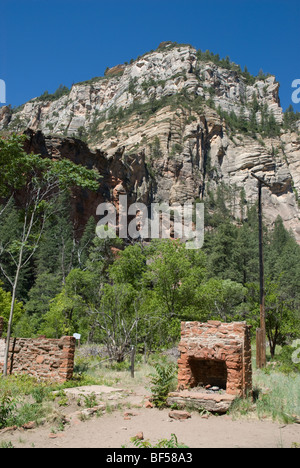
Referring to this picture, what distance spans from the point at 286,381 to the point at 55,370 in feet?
26.3

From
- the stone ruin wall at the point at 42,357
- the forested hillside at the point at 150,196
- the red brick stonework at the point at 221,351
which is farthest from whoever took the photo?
the forested hillside at the point at 150,196

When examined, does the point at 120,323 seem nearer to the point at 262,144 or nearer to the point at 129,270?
the point at 129,270

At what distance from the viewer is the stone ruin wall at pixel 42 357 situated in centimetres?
1245

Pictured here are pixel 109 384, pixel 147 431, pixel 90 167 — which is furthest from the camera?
pixel 90 167

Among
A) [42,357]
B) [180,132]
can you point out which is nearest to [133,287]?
[42,357]

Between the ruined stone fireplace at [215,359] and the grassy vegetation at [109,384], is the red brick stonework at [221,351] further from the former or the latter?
the grassy vegetation at [109,384]

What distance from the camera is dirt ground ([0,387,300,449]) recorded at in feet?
22.1

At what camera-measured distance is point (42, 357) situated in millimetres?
12914

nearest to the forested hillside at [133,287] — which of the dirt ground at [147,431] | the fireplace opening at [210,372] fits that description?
the fireplace opening at [210,372]

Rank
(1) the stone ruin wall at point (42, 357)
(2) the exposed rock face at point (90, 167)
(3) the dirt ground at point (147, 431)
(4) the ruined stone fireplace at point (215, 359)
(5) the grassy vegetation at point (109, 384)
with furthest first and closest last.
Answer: (2) the exposed rock face at point (90, 167) → (1) the stone ruin wall at point (42, 357) → (4) the ruined stone fireplace at point (215, 359) → (5) the grassy vegetation at point (109, 384) → (3) the dirt ground at point (147, 431)

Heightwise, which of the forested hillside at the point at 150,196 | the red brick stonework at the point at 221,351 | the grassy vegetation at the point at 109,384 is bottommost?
the grassy vegetation at the point at 109,384

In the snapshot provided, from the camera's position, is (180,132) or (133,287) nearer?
(133,287)

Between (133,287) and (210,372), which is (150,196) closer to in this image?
(133,287)

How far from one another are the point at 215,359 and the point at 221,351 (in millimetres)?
324
